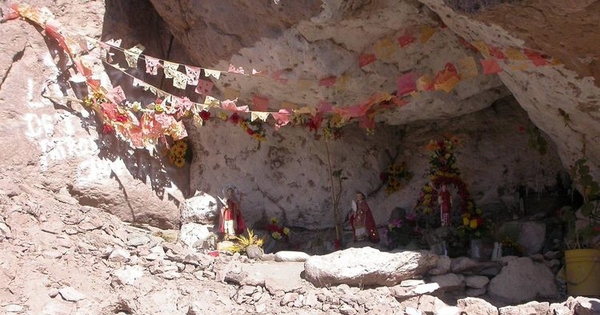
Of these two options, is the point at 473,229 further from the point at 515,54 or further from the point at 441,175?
the point at 515,54

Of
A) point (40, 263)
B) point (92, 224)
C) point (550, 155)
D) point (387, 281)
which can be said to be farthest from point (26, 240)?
point (550, 155)

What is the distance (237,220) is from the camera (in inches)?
344

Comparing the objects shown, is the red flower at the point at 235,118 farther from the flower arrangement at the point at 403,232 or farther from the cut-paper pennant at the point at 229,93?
the flower arrangement at the point at 403,232

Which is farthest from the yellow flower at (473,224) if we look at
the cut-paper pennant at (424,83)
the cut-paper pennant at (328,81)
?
the cut-paper pennant at (328,81)

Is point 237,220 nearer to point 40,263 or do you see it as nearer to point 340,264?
point 340,264

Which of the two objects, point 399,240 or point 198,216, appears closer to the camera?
point 399,240

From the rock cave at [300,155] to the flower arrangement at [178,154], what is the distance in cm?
2

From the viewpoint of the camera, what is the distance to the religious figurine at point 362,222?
8461 mm

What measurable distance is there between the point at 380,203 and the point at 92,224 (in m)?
3.57

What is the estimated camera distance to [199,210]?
8898 millimetres

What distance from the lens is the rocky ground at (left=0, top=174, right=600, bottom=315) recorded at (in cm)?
632

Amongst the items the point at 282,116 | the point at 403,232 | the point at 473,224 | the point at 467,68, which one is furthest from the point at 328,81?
the point at 473,224

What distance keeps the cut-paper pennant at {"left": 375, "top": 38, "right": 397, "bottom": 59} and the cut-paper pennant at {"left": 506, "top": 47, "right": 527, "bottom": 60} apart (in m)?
1.60

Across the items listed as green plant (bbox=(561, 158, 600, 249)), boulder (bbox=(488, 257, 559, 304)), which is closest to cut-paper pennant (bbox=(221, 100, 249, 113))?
boulder (bbox=(488, 257, 559, 304))
